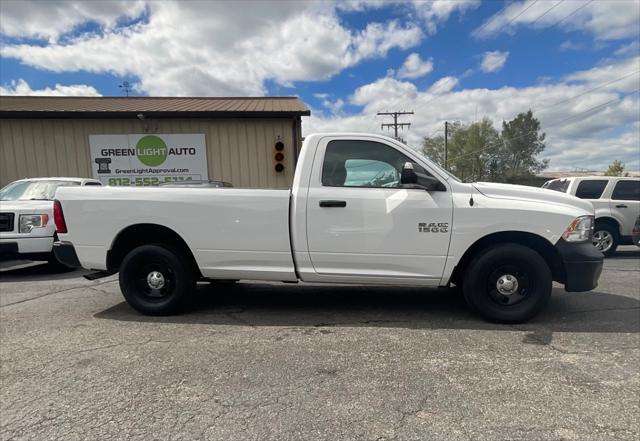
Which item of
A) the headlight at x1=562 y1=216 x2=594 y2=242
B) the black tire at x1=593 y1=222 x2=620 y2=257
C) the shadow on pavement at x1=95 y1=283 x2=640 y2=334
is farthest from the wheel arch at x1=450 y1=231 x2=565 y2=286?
the black tire at x1=593 y1=222 x2=620 y2=257

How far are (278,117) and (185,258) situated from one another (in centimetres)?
811

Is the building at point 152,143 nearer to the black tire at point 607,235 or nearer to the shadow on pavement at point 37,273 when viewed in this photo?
the shadow on pavement at point 37,273

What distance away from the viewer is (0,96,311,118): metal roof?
36.9 feet

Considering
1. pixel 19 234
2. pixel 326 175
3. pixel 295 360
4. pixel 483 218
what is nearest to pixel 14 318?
pixel 19 234

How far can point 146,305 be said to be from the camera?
431 centimetres

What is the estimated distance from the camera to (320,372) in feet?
9.75

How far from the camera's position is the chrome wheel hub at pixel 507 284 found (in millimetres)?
3908

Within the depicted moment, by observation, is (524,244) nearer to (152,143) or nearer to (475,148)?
(152,143)

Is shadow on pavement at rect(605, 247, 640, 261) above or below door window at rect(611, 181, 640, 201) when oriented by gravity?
below

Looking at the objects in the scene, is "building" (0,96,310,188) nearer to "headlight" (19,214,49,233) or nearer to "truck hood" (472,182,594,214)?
"headlight" (19,214,49,233)

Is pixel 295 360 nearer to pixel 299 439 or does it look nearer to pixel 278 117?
pixel 299 439

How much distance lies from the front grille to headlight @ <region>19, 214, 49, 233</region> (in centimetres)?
16

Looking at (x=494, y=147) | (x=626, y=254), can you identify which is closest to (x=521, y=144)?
(x=494, y=147)

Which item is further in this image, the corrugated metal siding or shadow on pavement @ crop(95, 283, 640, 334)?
the corrugated metal siding
